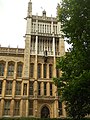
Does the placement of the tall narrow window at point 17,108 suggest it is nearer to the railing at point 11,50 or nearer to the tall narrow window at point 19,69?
the tall narrow window at point 19,69

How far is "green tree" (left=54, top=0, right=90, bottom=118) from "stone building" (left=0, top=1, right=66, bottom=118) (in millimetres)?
15243

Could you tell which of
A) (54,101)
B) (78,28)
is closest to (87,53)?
(78,28)

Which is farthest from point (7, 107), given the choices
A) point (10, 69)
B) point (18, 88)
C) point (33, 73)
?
point (33, 73)

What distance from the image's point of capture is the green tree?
48.9 feet

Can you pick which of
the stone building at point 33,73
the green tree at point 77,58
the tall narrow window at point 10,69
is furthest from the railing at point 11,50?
the green tree at point 77,58

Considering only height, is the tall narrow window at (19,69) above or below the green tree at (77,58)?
above

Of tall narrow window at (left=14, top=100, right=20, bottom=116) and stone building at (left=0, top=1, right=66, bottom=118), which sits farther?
stone building at (left=0, top=1, right=66, bottom=118)

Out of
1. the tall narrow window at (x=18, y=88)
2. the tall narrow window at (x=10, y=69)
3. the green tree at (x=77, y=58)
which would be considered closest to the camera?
the green tree at (x=77, y=58)

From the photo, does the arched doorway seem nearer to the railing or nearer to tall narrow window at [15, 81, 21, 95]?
tall narrow window at [15, 81, 21, 95]

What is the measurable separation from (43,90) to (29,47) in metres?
8.91

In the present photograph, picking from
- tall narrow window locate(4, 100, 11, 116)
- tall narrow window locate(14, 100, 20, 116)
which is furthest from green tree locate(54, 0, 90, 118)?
tall narrow window locate(4, 100, 11, 116)

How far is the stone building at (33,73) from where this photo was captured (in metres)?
31.6

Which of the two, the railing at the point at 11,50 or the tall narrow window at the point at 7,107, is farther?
the railing at the point at 11,50

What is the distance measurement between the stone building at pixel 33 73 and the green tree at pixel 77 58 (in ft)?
50.0
